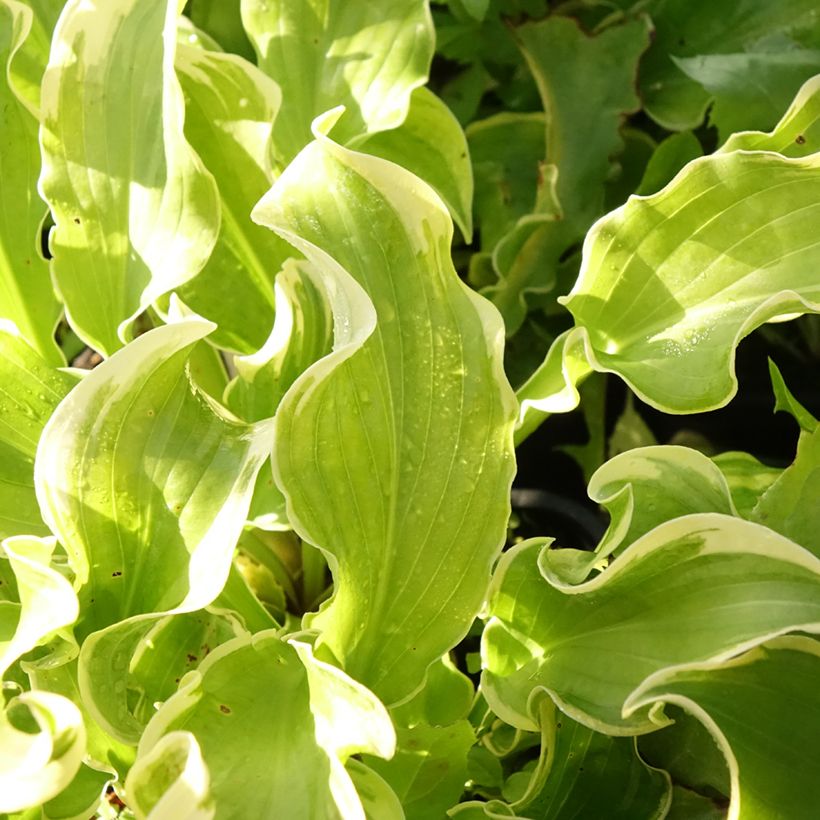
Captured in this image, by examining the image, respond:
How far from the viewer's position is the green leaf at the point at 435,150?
2.46 feet

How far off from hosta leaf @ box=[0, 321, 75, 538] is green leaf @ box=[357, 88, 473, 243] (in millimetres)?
305

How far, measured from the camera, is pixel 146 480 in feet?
1.60

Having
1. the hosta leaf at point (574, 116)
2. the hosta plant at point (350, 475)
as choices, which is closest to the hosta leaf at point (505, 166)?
the hosta leaf at point (574, 116)

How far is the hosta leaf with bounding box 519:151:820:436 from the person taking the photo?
0.50m

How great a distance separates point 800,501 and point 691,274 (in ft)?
0.47

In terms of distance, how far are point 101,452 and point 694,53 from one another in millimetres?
654

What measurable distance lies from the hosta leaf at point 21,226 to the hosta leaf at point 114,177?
0.07 metres

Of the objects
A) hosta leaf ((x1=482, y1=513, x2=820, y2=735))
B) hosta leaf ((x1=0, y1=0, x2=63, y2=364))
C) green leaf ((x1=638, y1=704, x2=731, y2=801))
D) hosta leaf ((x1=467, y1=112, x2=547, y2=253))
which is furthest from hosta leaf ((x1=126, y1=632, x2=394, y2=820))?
hosta leaf ((x1=467, y1=112, x2=547, y2=253))

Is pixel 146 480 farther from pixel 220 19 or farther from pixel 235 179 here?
pixel 220 19

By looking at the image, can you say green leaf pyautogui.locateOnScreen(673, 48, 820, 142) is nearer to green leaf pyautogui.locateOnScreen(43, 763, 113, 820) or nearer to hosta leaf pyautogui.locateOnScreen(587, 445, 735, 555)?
hosta leaf pyautogui.locateOnScreen(587, 445, 735, 555)

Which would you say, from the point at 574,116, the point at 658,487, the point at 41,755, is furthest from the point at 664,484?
the point at 574,116

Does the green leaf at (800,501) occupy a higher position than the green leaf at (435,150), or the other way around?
the green leaf at (435,150)

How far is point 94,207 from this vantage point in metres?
0.62

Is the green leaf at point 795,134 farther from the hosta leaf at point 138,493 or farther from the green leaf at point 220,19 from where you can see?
the green leaf at point 220,19
